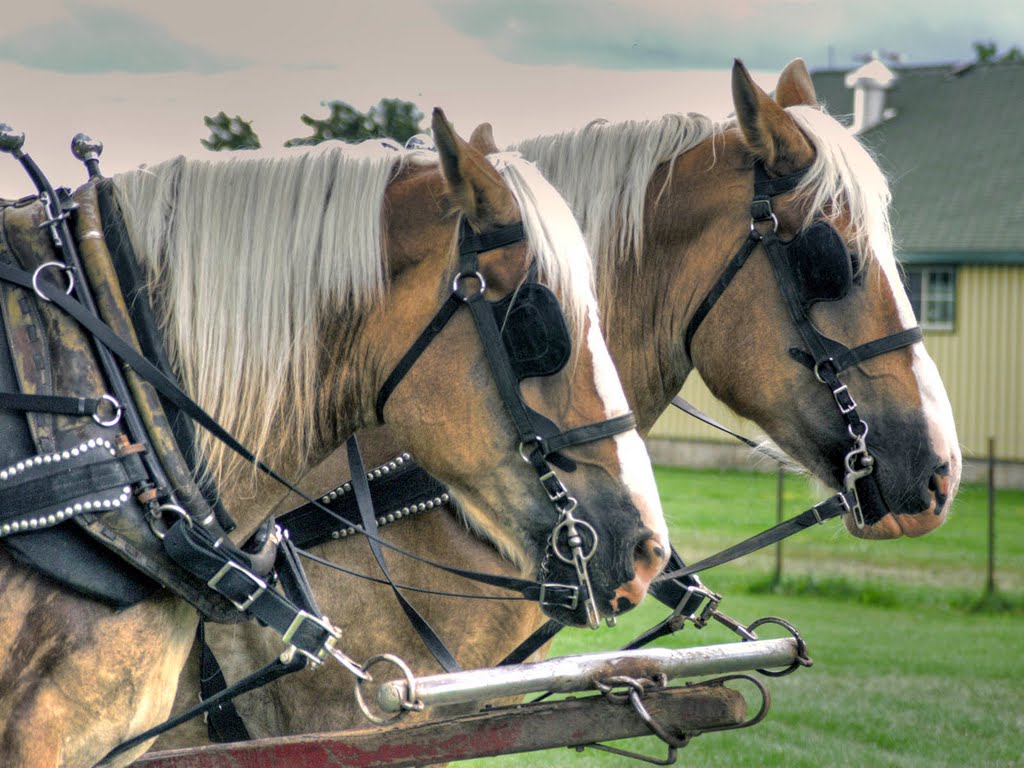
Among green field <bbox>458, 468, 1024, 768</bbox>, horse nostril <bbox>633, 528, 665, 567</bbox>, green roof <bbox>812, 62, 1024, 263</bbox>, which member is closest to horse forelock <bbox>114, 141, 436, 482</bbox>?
horse nostril <bbox>633, 528, 665, 567</bbox>

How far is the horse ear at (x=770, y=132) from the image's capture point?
3.08m

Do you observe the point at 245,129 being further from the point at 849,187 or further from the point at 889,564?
the point at 889,564

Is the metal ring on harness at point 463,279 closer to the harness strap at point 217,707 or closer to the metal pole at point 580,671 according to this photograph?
the metal pole at point 580,671

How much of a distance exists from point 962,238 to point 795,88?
15807 millimetres

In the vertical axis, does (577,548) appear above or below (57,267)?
below

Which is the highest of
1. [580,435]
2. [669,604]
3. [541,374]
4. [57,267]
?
[57,267]

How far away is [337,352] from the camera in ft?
7.77

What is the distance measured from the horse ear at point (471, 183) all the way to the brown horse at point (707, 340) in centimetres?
102

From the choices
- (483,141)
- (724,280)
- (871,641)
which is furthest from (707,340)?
(871,641)

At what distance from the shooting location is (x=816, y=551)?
12242 mm

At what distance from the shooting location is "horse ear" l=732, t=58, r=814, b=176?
3.08 meters

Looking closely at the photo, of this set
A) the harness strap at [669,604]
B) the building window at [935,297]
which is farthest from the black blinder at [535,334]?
the building window at [935,297]

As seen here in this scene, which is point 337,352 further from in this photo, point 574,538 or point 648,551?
point 648,551

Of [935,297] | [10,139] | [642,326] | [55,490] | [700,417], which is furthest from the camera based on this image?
[935,297]
